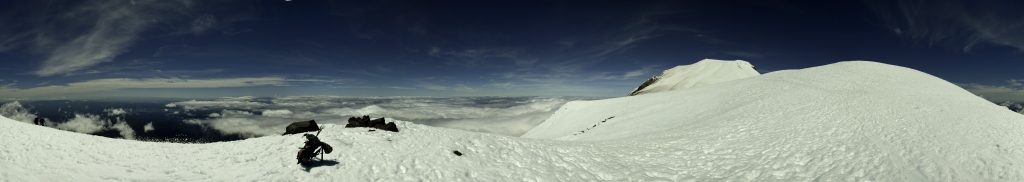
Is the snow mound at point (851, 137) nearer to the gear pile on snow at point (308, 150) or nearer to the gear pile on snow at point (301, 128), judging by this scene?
the gear pile on snow at point (308, 150)

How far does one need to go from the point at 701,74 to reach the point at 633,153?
6685cm

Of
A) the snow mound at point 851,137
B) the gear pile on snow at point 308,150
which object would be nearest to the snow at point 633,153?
the snow mound at point 851,137

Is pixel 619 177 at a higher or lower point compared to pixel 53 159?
lower

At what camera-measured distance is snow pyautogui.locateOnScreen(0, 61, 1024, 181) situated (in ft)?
37.5

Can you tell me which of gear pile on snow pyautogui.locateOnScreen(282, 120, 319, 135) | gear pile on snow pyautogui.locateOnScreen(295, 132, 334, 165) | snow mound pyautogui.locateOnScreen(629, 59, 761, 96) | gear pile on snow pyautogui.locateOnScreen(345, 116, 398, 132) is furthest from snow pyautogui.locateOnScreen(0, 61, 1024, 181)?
snow mound pyautogui.locateOnScreen(629, 59, 761, 96)

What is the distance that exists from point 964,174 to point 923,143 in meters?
4.11

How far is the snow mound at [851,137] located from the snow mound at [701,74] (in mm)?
35220

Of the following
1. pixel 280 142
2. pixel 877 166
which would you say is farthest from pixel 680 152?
pixel 280 142

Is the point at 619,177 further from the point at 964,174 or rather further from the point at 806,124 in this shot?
the point at 806,124

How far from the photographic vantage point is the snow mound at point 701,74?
69.7 metres

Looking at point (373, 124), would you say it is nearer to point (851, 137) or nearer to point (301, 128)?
point (301, 128)

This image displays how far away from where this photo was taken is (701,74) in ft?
248

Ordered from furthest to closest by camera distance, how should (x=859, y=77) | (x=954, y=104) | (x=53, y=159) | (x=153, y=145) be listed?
(x=859, y=77)
(x=954, y=104)
(x=153, y=145)
(x=53, y=159)

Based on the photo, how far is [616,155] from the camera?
18656mm
